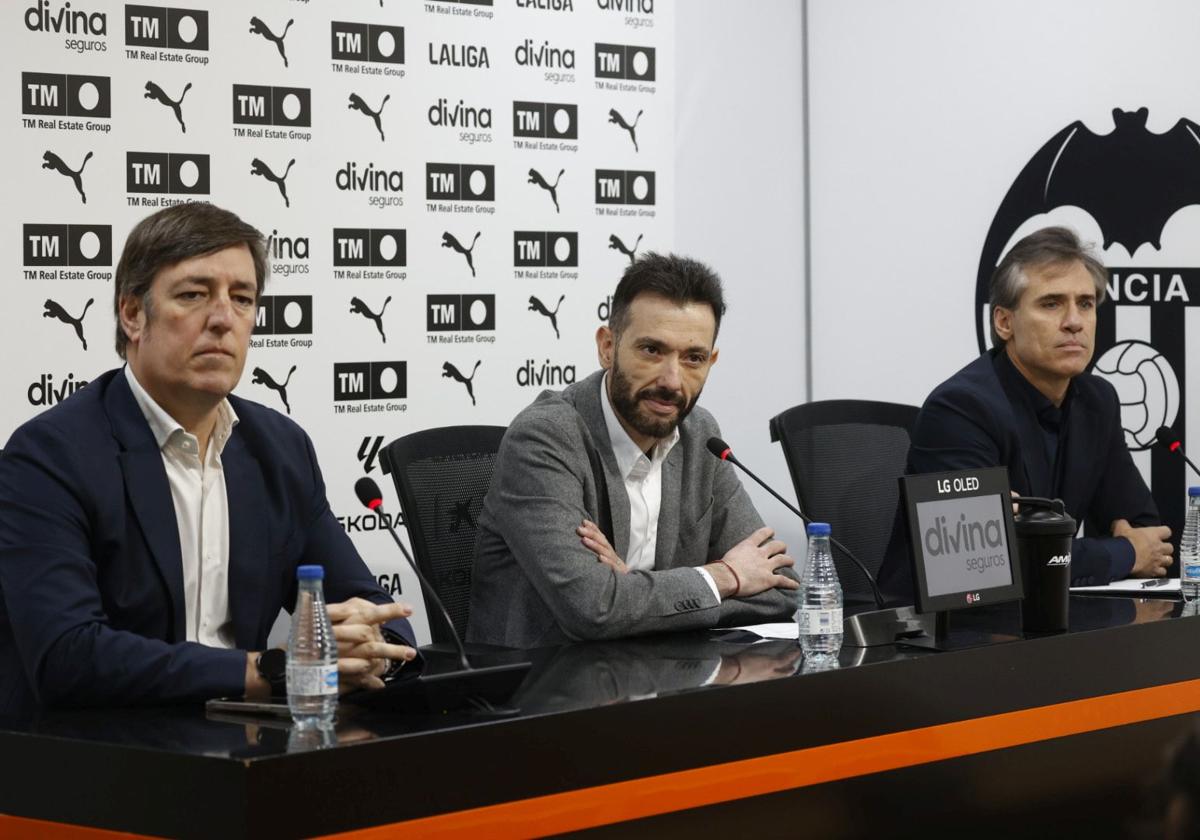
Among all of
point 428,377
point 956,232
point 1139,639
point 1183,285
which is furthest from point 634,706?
point 956,232

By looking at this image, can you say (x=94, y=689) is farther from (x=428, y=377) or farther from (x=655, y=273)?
(x=428, y=377)

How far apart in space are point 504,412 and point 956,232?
147 cm

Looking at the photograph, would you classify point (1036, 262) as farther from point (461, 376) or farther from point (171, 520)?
point (171, 520)

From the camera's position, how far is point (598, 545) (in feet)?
9.31

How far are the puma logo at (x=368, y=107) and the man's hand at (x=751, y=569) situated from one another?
167cm

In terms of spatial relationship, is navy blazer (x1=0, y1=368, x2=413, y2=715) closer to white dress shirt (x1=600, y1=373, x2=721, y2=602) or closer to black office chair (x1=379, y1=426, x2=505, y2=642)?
black office chair (x1=379, y1=426, x2=505, y2=642)

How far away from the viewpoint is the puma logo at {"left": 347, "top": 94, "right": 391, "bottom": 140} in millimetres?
4070

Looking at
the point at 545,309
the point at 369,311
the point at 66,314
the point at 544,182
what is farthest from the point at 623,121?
the point at 66,314

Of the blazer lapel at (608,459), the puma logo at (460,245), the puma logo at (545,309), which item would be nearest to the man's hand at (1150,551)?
the blazer lapel at (608,459)

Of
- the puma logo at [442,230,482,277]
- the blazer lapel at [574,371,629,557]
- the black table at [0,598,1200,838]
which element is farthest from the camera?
the puma logo at [442,230,482,277]

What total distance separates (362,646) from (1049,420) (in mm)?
1929

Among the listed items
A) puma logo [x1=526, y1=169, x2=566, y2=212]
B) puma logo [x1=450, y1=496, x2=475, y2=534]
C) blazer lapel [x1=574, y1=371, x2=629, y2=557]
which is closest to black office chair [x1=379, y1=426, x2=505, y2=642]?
puma logo [x1=450, y1=496, x2=475, y2=534]

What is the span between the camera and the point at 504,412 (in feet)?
14.4

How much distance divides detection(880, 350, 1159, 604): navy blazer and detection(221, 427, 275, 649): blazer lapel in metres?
1.43
